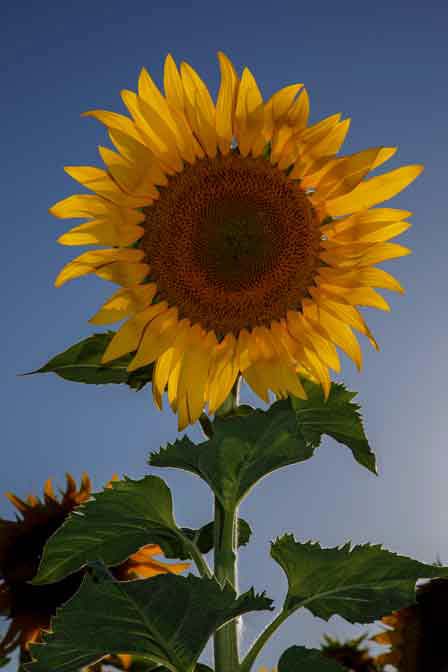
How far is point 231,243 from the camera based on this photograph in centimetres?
329

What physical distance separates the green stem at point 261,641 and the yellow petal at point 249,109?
168 cm

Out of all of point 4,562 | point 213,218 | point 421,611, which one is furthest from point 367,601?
point 4,562

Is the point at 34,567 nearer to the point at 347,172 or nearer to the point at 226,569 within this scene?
the point at 226,569

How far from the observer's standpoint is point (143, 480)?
282 cm

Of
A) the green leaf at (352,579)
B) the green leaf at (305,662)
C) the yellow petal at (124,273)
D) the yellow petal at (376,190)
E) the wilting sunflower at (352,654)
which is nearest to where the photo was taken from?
the green leaf at (305,662)

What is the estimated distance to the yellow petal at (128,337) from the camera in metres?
2.97

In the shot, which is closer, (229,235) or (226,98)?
(226,98)

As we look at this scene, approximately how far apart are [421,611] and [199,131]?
3020 millimetres

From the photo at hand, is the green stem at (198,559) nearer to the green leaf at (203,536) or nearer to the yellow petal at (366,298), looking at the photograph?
the green leaf at (203,536)

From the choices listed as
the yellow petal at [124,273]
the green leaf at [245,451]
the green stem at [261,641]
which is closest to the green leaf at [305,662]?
the green stem at [261,641]

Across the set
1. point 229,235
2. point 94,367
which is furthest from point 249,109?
point 94,367

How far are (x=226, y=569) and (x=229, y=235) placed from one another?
1319 mm

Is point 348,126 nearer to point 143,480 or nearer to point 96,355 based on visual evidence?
point 96,355

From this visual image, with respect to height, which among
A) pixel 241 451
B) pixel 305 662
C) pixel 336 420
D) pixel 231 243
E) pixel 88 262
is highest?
pixel 231 243
